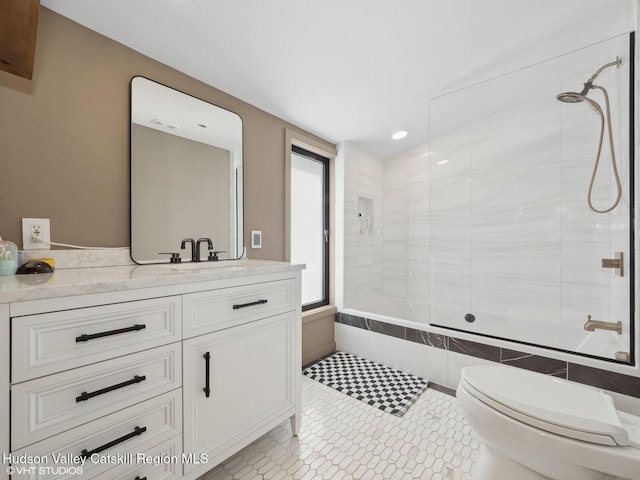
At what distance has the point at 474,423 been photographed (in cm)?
114

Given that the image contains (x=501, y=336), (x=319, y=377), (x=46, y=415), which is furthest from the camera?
(x=319, y=377)

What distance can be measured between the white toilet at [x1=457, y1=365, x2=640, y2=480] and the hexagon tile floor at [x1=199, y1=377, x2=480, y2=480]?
0.26 metres

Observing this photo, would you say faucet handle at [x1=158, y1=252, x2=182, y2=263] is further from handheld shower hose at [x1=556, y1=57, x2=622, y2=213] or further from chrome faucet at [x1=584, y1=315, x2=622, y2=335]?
handheld shower hose at [x1=556, y1=57, x2=622, y2=213]

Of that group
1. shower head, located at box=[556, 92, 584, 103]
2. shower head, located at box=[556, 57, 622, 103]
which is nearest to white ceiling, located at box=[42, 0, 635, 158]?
shower head, located at box=[556, 57, 622, 103]

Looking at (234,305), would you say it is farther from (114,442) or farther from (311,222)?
(311,222)

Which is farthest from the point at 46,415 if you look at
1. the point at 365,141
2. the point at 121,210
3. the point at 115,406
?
the point at 365,141

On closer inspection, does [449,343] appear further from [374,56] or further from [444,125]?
[374,56]

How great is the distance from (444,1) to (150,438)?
7.30 feet

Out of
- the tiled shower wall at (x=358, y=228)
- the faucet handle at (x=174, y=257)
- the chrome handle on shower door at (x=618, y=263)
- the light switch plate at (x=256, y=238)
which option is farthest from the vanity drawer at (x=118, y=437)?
the chrome handle on shower door at (x=618, y=263)

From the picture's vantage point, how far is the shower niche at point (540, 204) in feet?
5.37

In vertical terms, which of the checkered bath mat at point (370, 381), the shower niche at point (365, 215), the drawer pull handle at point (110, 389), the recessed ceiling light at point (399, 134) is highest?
the recessed ceiling light at point (399, 134)

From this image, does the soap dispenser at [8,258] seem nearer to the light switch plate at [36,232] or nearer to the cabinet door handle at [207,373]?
the light switch plate at [36,232]

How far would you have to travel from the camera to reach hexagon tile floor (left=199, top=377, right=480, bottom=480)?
1296 mm

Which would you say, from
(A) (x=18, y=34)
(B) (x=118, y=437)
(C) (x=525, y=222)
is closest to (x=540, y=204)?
(C) (x=525, y=222)
